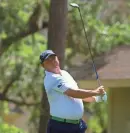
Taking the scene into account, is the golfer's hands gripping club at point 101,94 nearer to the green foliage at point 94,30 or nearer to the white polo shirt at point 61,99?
the white polo shirt at point 61,99

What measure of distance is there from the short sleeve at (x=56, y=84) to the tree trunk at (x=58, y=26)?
639 cm

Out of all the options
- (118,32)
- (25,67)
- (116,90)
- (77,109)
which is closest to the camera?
(77,109)

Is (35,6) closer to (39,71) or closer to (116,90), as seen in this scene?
(39,71)

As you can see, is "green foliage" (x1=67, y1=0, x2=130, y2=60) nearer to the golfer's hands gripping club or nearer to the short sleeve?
the golfer's hands gripping club

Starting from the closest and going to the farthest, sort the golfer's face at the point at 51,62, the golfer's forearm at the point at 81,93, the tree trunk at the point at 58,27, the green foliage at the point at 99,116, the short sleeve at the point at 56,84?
the golfer's forearm at the point at 81,93 → the short sleeve at the point at 56,84 → the golfer's face at the point at 51,62 → the tree trunk at the point at 58,27 → the green foliage at the point at 99,116

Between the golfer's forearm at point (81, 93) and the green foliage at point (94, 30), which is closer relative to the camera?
the golfer's forearm at point (81, 93)

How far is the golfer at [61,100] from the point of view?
699cm

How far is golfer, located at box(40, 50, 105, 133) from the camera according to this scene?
22.9 feet

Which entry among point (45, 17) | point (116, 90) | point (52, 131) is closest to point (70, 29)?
point (45, 17)

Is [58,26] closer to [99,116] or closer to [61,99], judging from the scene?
[61,99]

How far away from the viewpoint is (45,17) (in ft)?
58.2

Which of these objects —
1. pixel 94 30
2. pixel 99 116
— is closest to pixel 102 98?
pixel 94 30

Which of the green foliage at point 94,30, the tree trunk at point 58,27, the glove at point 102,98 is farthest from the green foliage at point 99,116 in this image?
the glove at point 102,98

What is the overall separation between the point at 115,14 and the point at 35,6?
2.49m
